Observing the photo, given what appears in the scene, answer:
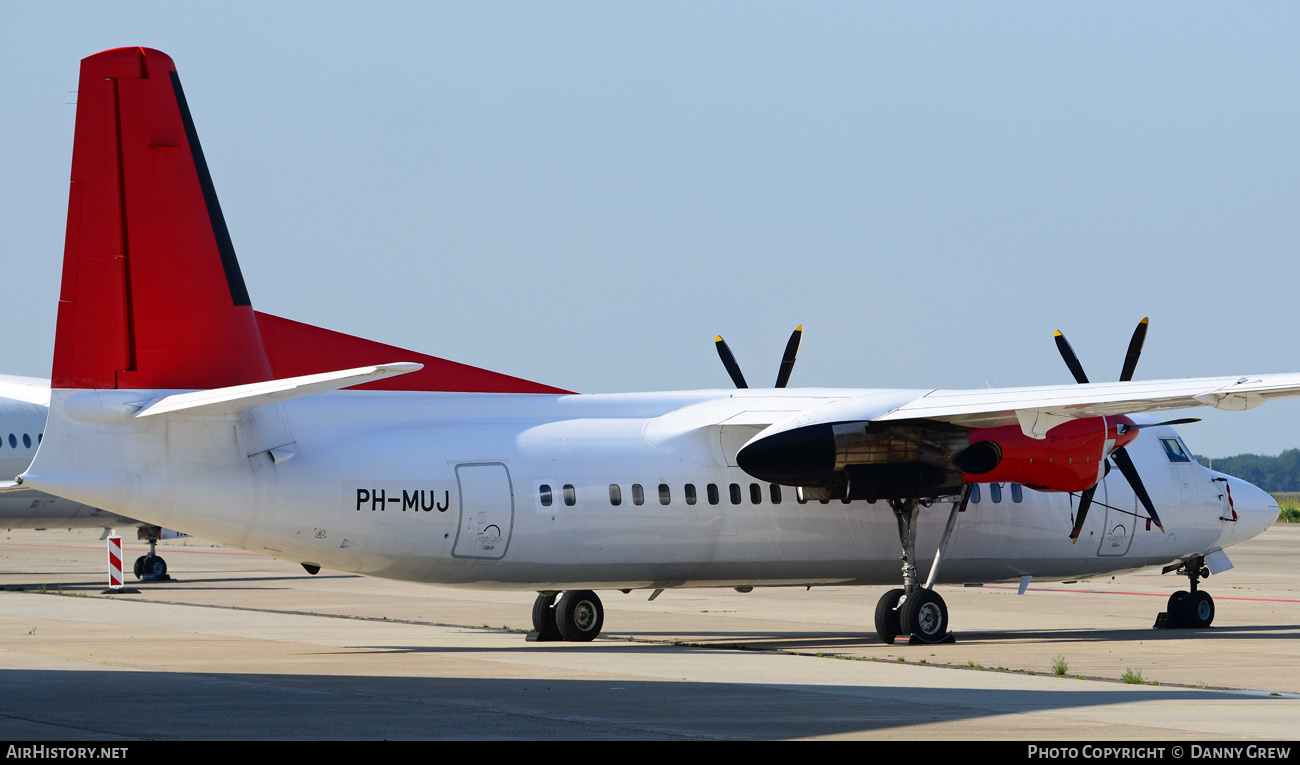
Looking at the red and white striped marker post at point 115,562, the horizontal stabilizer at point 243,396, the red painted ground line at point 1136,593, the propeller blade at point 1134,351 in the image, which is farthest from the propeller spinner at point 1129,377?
the red and white striped marker post at point 115,562

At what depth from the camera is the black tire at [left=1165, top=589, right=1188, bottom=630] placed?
24.0 metres

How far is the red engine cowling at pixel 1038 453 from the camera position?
69.6 ft

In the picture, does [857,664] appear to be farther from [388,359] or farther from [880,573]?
[388,359]

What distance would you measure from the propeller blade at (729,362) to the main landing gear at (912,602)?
406 cm

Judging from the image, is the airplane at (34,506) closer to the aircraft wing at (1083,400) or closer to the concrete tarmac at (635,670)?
the concrete tarmac at (635,670)

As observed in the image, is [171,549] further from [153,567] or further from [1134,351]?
[1134,351]

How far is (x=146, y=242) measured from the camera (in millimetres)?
17328

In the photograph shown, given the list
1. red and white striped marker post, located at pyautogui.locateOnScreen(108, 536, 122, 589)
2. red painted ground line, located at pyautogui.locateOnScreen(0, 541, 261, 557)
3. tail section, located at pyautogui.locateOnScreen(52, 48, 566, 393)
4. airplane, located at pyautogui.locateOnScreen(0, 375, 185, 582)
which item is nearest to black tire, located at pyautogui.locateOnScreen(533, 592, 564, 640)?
tail section, located at pyautogui.locateOnScreen(52, 48, 566, 393)

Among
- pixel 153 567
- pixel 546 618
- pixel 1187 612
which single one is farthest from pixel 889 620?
pixel 153 567

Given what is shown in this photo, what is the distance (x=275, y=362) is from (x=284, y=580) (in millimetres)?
19713

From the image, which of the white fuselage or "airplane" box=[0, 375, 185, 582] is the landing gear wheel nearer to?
"airplane" box=[0, 375, 185, 582]

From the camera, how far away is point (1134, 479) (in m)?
24.0

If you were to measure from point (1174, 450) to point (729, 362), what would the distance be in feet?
23.4

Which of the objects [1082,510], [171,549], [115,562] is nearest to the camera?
[1082,510]
